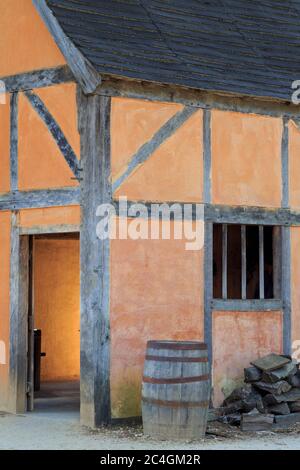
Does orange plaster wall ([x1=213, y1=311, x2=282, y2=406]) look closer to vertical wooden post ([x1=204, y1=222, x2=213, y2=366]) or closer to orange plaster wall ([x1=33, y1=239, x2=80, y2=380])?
vertical wooden post ([x1=204, y1=222, x2=213, y2=366])

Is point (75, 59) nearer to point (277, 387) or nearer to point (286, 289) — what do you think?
point (286, 289)

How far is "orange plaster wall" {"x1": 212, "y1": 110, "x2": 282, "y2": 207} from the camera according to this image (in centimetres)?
1173

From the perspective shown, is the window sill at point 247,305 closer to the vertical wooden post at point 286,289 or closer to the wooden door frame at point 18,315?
the vertical wooden post at point 286,289

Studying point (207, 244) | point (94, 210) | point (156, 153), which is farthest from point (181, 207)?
point (94, 210)

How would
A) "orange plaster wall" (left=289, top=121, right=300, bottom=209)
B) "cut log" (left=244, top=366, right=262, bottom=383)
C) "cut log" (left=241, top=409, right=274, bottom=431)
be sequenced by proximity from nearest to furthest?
"cut log" (left=241, top=409, right=274, bottom=431) → "cut log" (left=244, top=366, right=262, bottom=383) → "orange plaster wall" (left=289, top=121, right=300, bottom=209)

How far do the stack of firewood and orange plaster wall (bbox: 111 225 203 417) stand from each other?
863 millimetres

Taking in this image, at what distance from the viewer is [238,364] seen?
38.3ft

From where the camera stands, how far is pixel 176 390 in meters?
9.77

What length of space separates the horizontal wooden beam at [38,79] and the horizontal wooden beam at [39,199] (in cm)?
136

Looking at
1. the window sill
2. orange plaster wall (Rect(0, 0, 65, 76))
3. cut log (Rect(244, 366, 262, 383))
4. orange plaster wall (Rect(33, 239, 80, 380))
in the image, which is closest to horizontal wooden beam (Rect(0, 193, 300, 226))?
the window sill

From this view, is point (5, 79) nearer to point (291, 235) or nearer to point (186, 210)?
point (186, 210)

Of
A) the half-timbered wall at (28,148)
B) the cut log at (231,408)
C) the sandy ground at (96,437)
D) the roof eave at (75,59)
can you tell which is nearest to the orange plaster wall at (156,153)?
the roof eave at (75,59)

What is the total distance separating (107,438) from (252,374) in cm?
209

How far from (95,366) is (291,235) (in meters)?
3.32
